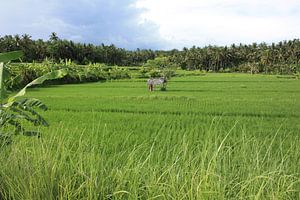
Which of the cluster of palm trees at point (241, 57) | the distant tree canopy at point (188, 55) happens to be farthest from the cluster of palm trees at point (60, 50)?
the cluster of palm trees at point (241, 57)

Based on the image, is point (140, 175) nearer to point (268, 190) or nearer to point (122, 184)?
point (122, 184)

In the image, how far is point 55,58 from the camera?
5688cm

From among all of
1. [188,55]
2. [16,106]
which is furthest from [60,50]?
[16,106]

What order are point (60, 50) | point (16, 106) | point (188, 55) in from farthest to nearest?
point (188, 55) → point (60, 50) → point (16, 106)

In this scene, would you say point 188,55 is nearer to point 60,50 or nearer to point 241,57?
point 241,57

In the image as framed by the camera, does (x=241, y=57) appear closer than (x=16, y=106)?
No

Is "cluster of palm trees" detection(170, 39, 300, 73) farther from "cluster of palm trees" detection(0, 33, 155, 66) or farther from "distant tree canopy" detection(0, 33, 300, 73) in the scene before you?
"cluster of palm trees" detection(0, 33, 155, 66)

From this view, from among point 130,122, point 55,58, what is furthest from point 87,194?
point 55,58

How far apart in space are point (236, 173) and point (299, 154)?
26.4 inches

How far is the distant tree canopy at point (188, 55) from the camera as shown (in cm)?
5569

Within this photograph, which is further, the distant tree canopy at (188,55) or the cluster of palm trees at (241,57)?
the cluster of palm trees at (241,57)

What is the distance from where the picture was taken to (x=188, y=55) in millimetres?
80438

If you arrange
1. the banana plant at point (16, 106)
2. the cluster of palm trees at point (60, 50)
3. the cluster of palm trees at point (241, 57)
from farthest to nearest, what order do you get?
1. the cluster of palm trees at point (241, 57)
2. the cluster of palm trees at point (60, 50)
3. the banana plant at point (16, 106)

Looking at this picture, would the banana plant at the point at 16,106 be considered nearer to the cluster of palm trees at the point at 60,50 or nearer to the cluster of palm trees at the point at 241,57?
the cluster of palm trees at the point at 60,50
